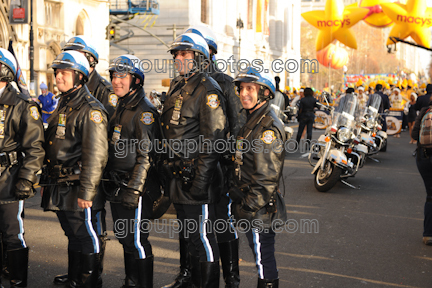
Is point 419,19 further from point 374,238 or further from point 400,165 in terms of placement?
point 374,238

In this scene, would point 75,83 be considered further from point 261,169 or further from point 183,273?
point 183,273

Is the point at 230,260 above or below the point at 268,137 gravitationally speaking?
below

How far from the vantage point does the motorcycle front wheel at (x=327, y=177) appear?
9.34m

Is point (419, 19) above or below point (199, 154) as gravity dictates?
above

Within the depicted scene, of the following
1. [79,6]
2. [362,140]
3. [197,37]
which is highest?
[79,6]

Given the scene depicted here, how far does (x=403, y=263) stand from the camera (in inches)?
214

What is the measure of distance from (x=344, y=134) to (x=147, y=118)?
6510 millimetres

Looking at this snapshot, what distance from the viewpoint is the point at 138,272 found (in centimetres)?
432

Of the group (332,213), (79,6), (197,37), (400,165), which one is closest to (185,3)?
(79,6)

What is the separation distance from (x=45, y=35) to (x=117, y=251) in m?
20.4

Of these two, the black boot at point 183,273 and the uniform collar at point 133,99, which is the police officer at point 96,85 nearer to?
the uniform collar at point 133,99

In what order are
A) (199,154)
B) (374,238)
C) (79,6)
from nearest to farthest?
(199,154) < (374,238) < (79,6)

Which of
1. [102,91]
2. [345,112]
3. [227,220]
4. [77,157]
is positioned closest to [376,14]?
[345,112]

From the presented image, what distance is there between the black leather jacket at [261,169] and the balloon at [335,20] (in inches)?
900
